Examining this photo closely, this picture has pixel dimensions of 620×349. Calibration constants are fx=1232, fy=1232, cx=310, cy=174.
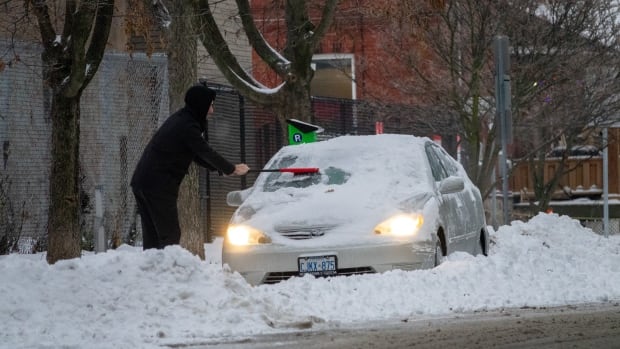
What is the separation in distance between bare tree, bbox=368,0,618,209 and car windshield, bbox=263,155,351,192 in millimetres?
8040

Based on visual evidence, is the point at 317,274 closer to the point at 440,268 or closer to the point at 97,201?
the point at 440,268

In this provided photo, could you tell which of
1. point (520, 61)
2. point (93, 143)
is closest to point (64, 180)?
point (93, 143)

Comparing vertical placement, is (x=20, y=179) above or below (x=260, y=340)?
above

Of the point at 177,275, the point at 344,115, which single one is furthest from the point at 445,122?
the point at 177,275

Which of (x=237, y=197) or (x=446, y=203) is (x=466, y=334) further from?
(x=237, y=197)

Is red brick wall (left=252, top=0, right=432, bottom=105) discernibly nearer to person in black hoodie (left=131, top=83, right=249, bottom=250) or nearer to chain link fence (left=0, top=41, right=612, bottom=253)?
chain link fence (left=0, top=41, right=612, bottom=253)

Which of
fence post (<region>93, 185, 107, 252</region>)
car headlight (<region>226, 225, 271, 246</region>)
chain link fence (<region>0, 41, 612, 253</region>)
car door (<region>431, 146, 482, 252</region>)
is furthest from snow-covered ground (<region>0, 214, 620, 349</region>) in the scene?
chain link fence (<region>0, 41, 612, 253</region>)

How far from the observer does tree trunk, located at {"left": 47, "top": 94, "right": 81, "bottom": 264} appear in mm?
14008

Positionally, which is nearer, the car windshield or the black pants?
the black pants

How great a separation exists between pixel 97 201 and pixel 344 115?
9696 millimetres

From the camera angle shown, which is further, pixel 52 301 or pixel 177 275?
pixel 177 275

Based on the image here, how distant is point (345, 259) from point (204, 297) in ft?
6.84

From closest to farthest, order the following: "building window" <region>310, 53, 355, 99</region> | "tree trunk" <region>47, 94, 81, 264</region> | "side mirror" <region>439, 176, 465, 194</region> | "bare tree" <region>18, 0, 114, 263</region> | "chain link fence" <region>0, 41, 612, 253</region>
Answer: "side mirror" <region>439, 176, 465, 194</region> < "bare tree" <region>18, 0, 114, 263</region> < "tree trunk" <region>47, 94, 81, 264</region> < "chain link fence" <region>0, 41, 612, 253</region> < "building window" <region>310, 53, 355, 99</region>

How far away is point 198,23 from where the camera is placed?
17344mm
